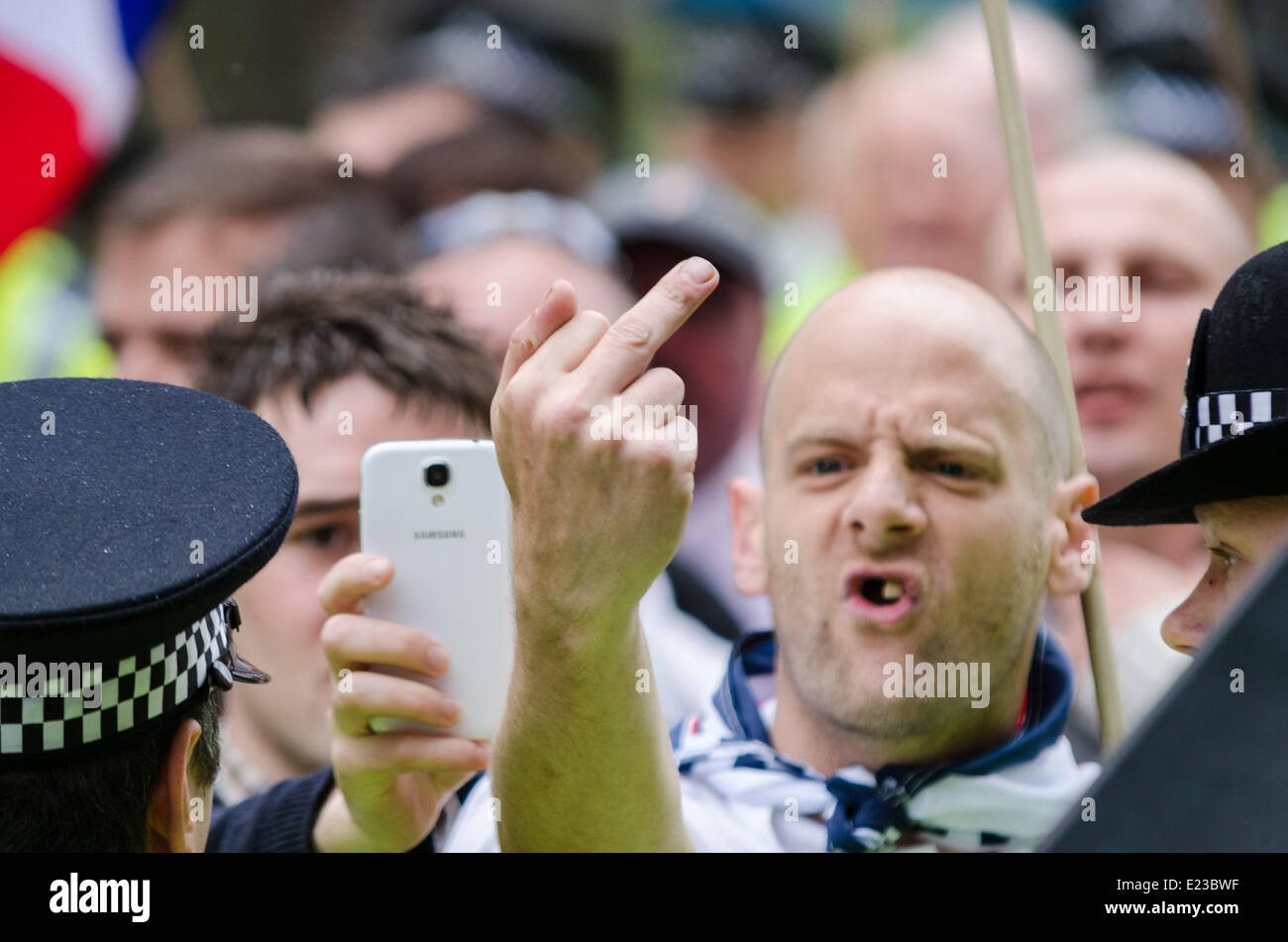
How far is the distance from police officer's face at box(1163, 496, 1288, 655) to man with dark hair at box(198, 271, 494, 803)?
103 cm

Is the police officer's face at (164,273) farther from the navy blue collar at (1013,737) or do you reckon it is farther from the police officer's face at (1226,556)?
the police officer's face at (1226,556)

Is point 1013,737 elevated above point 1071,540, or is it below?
below

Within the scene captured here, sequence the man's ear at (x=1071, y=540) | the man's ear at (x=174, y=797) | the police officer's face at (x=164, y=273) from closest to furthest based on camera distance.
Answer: the man's ear at (x=174, y=797)
the man's ear at (x=1071, y=540)
the police officer's face at (x=164, y=273)

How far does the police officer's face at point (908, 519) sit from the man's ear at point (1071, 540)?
13 millimetres

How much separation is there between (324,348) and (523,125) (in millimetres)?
2343

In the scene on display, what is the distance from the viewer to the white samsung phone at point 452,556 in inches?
68.5

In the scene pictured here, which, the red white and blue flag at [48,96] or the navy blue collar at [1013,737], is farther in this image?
the red white and blue flag at [48,96]

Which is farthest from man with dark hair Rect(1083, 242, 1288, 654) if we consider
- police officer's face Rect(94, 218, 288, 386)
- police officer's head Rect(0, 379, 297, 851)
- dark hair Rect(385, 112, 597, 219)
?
dark hair Rect(385, 112, 597, 219)

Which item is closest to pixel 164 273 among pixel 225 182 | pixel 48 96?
pixel 225 182

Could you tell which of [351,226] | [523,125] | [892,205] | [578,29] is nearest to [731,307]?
[892,205]

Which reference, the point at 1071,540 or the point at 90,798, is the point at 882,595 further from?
the point at 90,798

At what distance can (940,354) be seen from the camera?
1.91 m

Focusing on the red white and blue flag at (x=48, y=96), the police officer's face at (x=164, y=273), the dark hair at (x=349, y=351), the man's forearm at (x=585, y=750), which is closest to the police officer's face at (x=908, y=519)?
the man's forearm at (x=585, y=750)

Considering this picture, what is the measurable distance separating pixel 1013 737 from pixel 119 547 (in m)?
1.10
